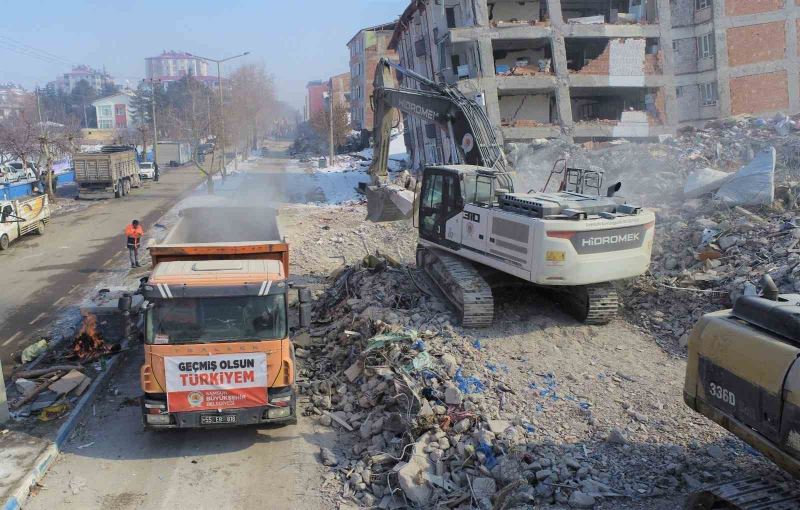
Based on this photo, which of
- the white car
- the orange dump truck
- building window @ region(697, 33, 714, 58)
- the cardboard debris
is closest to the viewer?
the orange dump truck

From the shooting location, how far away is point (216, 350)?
836 cm

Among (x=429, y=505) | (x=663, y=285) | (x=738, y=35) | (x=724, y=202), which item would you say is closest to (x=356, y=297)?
(x=663, y=285)

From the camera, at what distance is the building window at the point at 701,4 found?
1426 inches

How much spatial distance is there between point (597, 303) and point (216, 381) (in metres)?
6.49

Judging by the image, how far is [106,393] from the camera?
10.6 meters

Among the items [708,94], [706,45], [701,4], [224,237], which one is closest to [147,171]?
[224,237]

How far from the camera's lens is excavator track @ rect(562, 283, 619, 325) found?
445 inches

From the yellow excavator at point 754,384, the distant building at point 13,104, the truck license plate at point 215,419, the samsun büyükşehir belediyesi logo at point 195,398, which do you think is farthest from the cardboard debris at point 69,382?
the distant building at point 13,104

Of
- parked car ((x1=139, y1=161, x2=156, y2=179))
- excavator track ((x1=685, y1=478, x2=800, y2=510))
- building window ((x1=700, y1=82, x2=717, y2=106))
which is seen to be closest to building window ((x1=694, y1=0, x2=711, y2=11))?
building window ((x1=700, y1=82, x2=717, y2=106))

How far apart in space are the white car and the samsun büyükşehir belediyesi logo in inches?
1619

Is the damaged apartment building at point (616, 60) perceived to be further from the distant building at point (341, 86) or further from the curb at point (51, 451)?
the distant building at point (341, 86)

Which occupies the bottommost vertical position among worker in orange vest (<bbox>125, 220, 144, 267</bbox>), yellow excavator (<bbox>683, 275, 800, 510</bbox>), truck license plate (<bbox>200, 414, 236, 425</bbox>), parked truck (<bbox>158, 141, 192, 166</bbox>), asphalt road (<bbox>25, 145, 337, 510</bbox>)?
asphalt road (<bbox>25, 145, 337, 510</bbox>)

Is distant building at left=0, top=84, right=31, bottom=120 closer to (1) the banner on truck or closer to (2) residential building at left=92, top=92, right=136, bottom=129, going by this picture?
(2) residential building at left=92, top=92, right=136, bottom=129

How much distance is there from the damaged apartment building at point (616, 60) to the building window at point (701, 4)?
0.07 m
